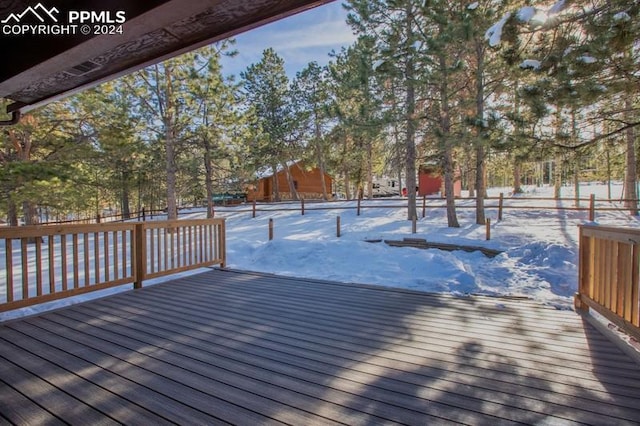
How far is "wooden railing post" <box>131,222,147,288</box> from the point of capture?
4434 millimetres

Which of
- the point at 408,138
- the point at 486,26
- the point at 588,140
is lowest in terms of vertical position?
the point at 588,140

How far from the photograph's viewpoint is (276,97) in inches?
819

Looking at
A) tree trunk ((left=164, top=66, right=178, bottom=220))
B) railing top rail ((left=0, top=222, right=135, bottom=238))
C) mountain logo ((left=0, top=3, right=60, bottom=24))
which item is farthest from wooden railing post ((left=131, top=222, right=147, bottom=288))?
tree trunk ((left=164, top=66, right=178, bottom=220))

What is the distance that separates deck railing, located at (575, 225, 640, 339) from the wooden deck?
24cm

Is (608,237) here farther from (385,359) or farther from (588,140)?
(588,140)

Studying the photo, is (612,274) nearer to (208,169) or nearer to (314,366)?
(314,366)

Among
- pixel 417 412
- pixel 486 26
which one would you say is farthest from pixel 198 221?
pixel 486 26

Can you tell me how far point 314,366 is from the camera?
2.26 meters

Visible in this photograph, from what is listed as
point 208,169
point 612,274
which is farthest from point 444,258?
point 208,169

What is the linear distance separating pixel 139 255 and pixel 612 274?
205 inches

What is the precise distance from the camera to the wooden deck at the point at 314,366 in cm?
178

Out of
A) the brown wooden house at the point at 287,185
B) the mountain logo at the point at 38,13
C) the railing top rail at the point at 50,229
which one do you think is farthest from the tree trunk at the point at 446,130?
the brown wooden house at the point at 287,185

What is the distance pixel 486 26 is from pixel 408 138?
12.7 feet

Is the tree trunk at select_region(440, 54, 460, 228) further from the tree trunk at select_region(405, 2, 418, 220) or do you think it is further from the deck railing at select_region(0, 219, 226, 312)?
the deck railing at select_region(0, 219, 226, 312)
